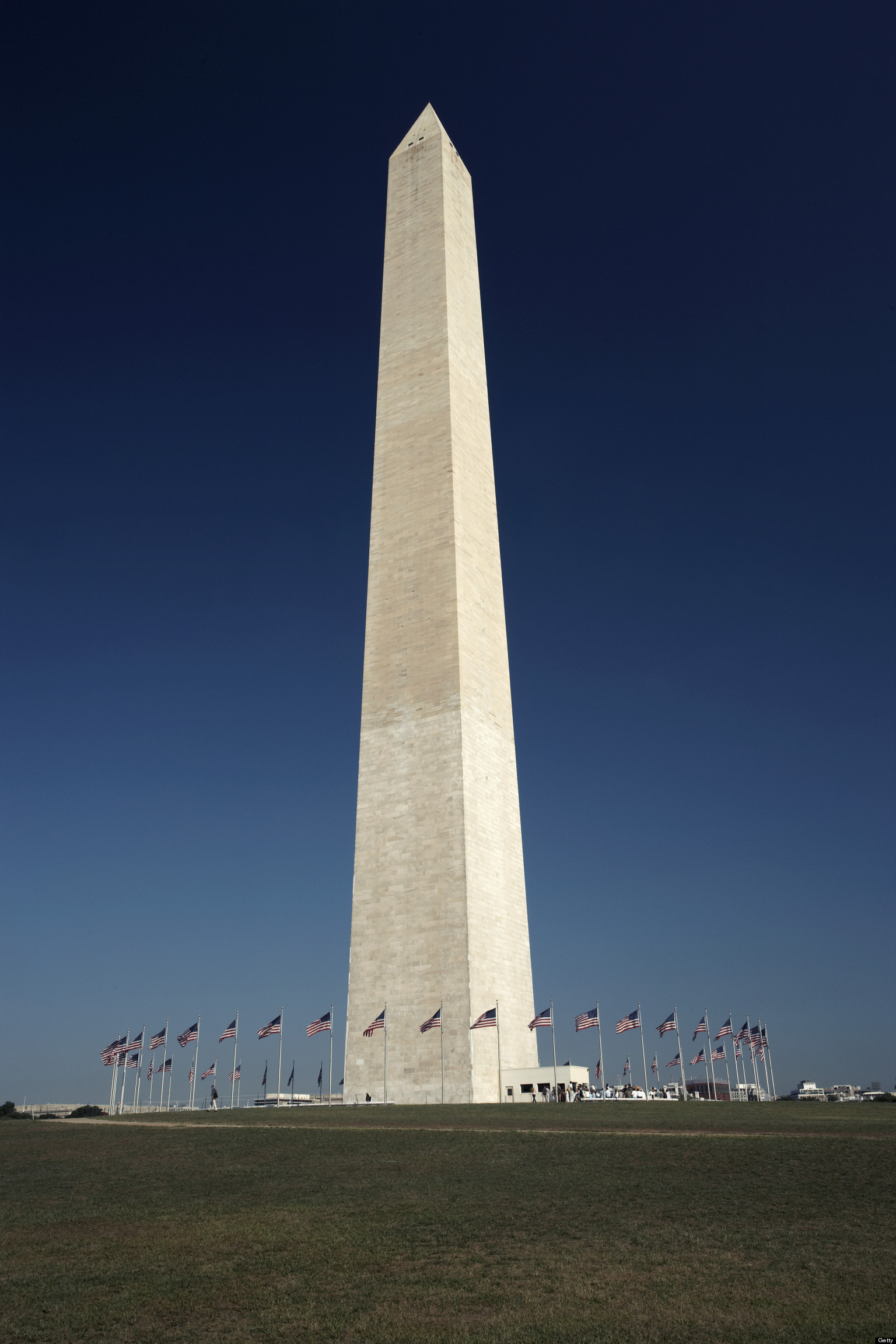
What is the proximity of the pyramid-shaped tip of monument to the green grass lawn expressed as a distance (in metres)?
43.8

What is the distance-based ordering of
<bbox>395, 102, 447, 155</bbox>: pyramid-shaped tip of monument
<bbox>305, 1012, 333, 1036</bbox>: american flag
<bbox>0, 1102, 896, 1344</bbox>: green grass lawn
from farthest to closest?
<bbox>395, 102, 447, 155</bbox>: pyramid-shaped tip of monument
<bbox>305, 1012, 333, 1036</bbox>: american flag
<bbox>0, 1102, 896, 1344</bbox>: green grass lawn

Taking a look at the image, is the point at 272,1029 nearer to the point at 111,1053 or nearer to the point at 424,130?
the point at 111,1053

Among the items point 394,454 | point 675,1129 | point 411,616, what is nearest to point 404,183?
point 394,454

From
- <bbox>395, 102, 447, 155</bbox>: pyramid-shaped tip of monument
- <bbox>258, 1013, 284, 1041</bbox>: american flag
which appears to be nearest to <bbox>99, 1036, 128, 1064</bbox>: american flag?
<bbox>258, 1013, 284, 1041</bbox>: american flag

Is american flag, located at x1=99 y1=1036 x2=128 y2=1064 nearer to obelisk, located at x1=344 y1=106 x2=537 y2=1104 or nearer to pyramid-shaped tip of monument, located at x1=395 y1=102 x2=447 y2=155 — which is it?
obelisk, located at x1=344 y1=106 x2=537 y2=1104

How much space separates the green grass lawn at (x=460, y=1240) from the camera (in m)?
7.12

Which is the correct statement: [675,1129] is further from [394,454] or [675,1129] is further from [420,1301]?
[394,454]

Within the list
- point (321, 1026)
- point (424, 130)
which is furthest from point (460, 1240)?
point (424, 130)

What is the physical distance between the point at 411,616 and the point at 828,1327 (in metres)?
30.8

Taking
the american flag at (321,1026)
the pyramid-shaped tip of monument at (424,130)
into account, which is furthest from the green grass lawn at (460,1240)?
the pyramid-shaped tip of monument at (424,130)

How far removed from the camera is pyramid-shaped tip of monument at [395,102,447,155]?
4703cm

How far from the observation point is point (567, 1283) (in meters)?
7.88

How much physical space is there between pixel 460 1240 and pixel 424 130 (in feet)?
159

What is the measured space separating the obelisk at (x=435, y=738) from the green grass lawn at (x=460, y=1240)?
584 inches
